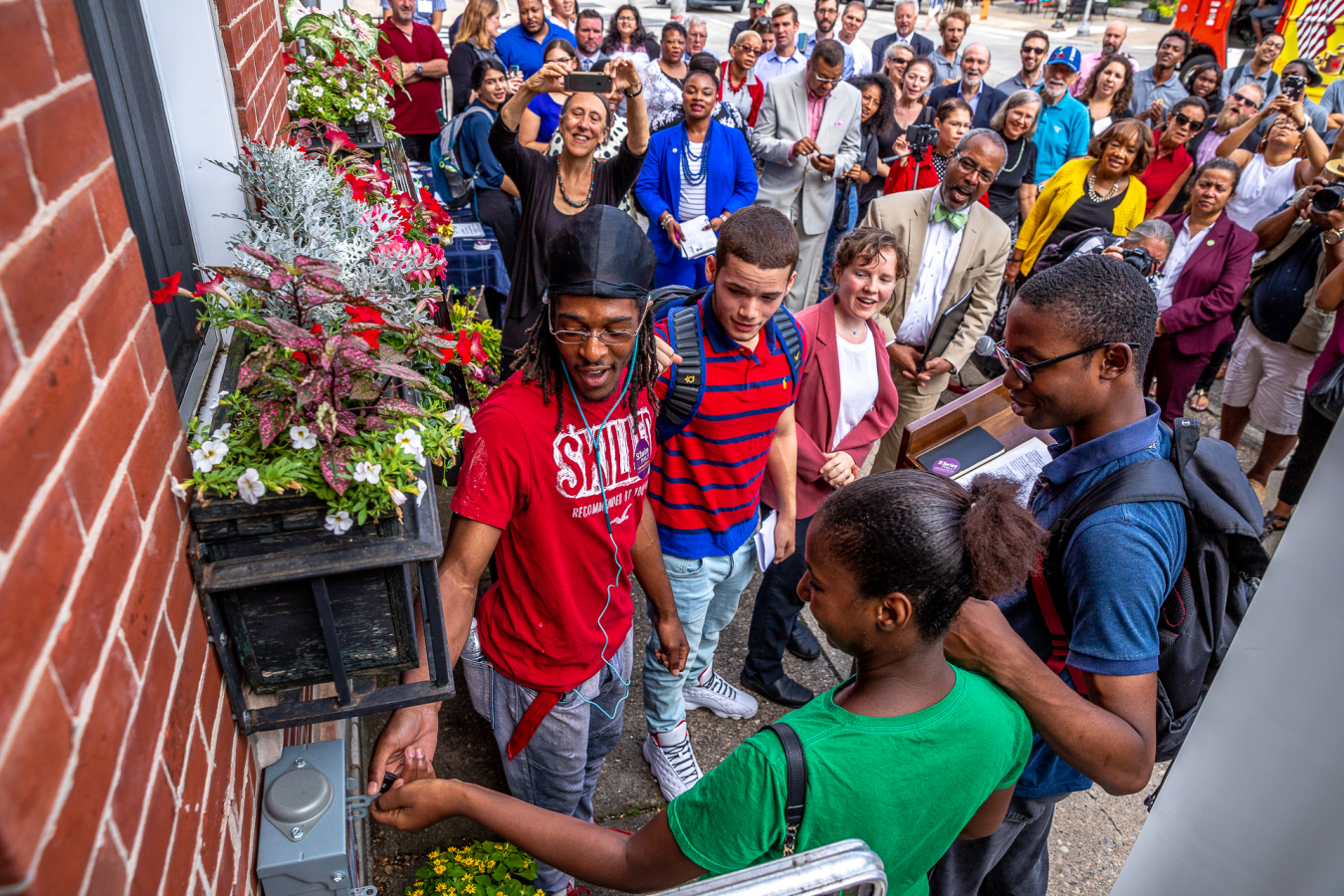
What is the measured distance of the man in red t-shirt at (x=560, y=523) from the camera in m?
1.89

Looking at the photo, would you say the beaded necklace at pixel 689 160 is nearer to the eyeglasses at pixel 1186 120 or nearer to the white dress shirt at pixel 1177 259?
the white dress shirt at pixel 1177 259

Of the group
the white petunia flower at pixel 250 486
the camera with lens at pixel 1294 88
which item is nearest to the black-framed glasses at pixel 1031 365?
the white petunia flower at pixel 250 486

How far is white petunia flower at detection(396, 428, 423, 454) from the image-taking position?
1426 millimetres

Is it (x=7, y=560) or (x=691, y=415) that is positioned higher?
(x=7, y=560)

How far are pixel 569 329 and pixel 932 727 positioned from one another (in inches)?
47.1

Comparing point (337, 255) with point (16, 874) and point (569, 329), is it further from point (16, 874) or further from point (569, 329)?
point (16, 874)

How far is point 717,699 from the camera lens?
3.45m

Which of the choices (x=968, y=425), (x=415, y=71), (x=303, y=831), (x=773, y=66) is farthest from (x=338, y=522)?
(x=773, y=66)

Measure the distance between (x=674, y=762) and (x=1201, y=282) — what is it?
173 inches

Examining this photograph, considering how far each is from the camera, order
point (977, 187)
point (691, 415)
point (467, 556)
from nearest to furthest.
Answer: point (467, 556) < point (691, 415) < point (977, 187)

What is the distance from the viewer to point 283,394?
4.74ft

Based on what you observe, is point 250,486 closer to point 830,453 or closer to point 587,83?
point 830,453

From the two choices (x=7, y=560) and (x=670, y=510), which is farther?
(x=670, y=510)

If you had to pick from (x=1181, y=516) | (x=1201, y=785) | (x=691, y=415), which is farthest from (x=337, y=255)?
(x=1201, y=785)
